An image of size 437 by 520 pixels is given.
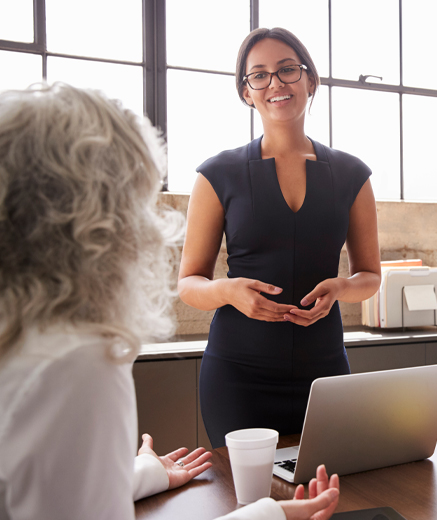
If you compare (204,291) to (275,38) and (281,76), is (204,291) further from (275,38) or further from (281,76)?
(275,38)

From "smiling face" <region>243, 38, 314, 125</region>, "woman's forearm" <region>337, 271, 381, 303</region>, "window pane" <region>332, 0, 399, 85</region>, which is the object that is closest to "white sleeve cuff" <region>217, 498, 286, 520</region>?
"woman's forearm" <region>337, 271, 381, 303</region>

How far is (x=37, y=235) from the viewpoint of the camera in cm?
57

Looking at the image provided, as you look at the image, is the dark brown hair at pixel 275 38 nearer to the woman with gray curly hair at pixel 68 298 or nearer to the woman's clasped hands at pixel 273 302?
the woman's clasped hands at pixel 273 302

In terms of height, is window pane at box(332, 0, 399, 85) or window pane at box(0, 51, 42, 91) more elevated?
window pane at box(332, 0, 399, 85)

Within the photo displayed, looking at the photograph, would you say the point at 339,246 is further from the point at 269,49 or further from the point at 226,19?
the point at 226,19

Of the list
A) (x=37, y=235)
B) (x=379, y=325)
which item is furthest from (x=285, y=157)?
(x=379, y=325)

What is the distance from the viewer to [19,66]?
276 cm

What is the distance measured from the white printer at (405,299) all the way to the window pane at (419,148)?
36.4 inches

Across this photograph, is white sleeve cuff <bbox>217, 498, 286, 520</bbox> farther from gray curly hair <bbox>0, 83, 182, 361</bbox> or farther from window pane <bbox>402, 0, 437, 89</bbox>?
window pane <bbox>402, 0, 437, 89</bbox>

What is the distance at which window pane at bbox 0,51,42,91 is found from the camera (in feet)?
8.90

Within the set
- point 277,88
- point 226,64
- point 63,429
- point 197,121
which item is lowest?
point 63,429

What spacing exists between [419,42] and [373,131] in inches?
31.0

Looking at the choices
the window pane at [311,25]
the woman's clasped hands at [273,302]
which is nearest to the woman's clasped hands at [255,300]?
the woman's clasped hands at [273,302]

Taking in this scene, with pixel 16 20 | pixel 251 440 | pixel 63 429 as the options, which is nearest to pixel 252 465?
pixel 251 440
